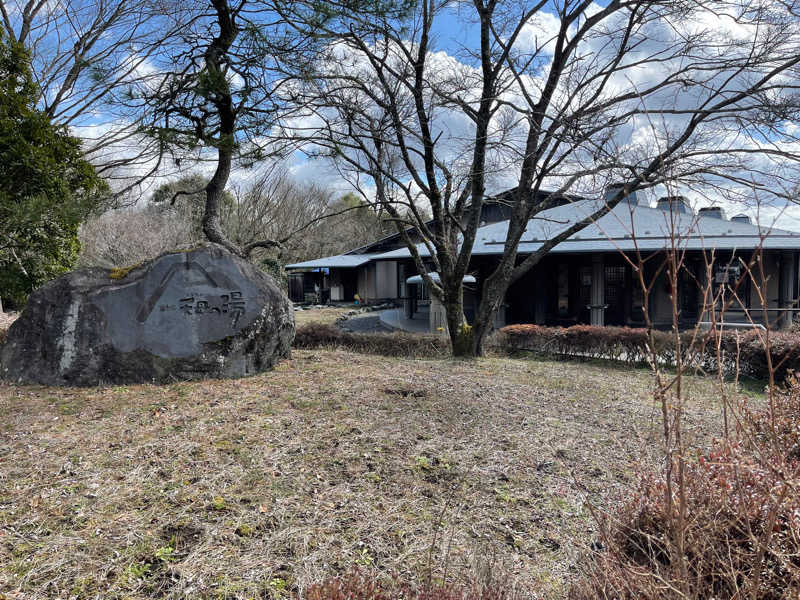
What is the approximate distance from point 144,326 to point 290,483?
3.71 m

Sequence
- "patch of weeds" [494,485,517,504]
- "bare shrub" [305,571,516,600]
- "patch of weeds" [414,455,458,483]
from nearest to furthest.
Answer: "bare shrub" [305,571,516,600], "patch of weeds" [494,485,517,504], "patch of weeds" [414,455,458,483]

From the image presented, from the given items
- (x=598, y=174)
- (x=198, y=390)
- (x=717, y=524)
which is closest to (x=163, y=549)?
(x=717, y=524)

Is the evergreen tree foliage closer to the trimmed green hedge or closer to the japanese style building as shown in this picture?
the trimmed green hedge

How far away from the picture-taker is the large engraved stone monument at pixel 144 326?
5.96 meters

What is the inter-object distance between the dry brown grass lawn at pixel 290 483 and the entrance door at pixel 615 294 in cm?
1091

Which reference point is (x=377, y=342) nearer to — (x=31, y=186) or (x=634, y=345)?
(x=634, y=345)

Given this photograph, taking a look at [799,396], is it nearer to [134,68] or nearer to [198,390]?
[198,390]

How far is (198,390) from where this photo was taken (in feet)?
18.6

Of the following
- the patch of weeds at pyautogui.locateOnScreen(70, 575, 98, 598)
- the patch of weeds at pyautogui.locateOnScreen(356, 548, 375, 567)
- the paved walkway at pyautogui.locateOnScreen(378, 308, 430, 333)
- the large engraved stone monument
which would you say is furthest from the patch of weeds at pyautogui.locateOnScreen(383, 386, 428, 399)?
the paved walkway at pyautogui.locateOnScreen(378, 308, 430, 333)

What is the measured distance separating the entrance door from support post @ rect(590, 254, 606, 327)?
0.92 metres

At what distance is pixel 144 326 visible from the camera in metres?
6.09

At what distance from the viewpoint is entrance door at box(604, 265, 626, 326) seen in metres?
16.2

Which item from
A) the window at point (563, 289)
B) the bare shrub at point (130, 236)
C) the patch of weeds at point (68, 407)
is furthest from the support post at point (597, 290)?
the bare shrub at point (130, 236)

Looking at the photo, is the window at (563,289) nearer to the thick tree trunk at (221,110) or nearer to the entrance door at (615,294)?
the entrance door at (615,294)
